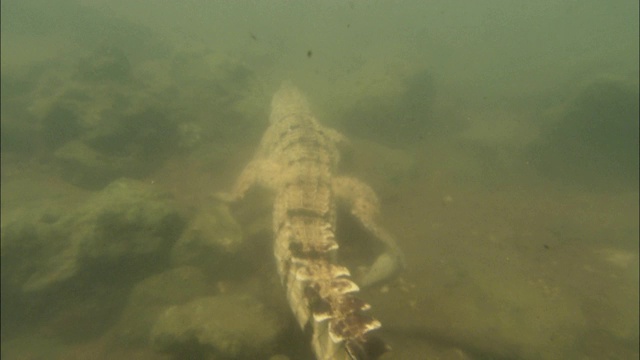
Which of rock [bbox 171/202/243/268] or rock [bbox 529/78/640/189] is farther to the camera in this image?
rock [bbox 529/78/640/189]

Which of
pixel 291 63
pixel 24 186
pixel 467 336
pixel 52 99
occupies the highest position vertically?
pixel 291 63

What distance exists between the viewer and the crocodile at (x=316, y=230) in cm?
331

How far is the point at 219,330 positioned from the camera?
421cm

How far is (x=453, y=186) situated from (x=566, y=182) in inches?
167

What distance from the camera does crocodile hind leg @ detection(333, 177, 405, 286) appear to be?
551 centimetres

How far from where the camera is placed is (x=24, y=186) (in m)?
8.45

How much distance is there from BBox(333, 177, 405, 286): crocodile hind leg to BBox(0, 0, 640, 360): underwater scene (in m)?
0.04

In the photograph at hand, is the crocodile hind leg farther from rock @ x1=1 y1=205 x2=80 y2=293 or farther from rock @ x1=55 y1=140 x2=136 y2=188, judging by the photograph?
rock @ x1=55 y1=140 x2=136 y2=188

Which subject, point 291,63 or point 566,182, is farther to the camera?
point 291,63

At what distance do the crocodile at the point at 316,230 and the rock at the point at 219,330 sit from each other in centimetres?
54

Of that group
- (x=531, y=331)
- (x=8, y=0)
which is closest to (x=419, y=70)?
(x=531, y=331)

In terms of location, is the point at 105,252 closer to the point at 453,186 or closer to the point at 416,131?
the point at 453,186

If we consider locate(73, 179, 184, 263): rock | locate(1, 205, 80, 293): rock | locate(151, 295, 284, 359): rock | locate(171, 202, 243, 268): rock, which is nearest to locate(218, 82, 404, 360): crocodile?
locate(151, 295, 284, 359): rock

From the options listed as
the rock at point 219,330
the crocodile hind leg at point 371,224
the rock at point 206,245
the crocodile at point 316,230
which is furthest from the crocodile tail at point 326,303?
the rock at point 206,245
